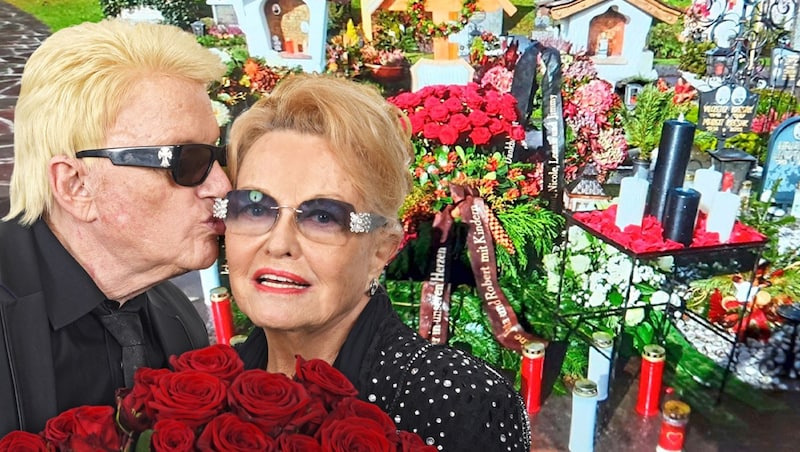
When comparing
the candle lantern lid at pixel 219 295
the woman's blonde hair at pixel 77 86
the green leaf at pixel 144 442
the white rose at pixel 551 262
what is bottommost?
the candle lantern lid at pixel 219 295

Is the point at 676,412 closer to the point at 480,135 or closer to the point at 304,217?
the point at 480,135

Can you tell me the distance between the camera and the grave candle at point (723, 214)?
11.3 ft

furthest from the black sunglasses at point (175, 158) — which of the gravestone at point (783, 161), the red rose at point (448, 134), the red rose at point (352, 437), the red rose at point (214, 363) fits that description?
the gravestone at point (783, 161)

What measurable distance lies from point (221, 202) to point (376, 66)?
13.2ft

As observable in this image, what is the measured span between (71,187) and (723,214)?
320 centimetres

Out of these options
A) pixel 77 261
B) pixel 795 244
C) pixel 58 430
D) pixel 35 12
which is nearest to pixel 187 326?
pixel 77 261

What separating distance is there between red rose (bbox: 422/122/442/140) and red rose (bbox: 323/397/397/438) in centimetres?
298

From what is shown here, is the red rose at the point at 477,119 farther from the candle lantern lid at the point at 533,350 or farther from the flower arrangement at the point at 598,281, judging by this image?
the candle lantern lid at the point at 533,350

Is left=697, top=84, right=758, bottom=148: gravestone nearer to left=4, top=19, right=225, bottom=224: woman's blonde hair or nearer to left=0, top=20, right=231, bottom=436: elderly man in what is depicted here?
left=0, top=20, right=231, bottom=436: elderly man

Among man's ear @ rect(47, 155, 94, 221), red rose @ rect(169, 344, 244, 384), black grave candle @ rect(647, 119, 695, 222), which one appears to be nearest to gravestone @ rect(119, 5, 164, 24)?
black grave candle @ rect(647, 119, 695, 222)

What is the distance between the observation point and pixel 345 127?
1.54 meters

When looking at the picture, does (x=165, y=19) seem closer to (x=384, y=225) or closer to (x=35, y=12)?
(x=35, y=12)

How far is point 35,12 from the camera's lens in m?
5.07

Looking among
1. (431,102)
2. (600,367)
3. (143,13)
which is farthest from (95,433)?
(143,13)
